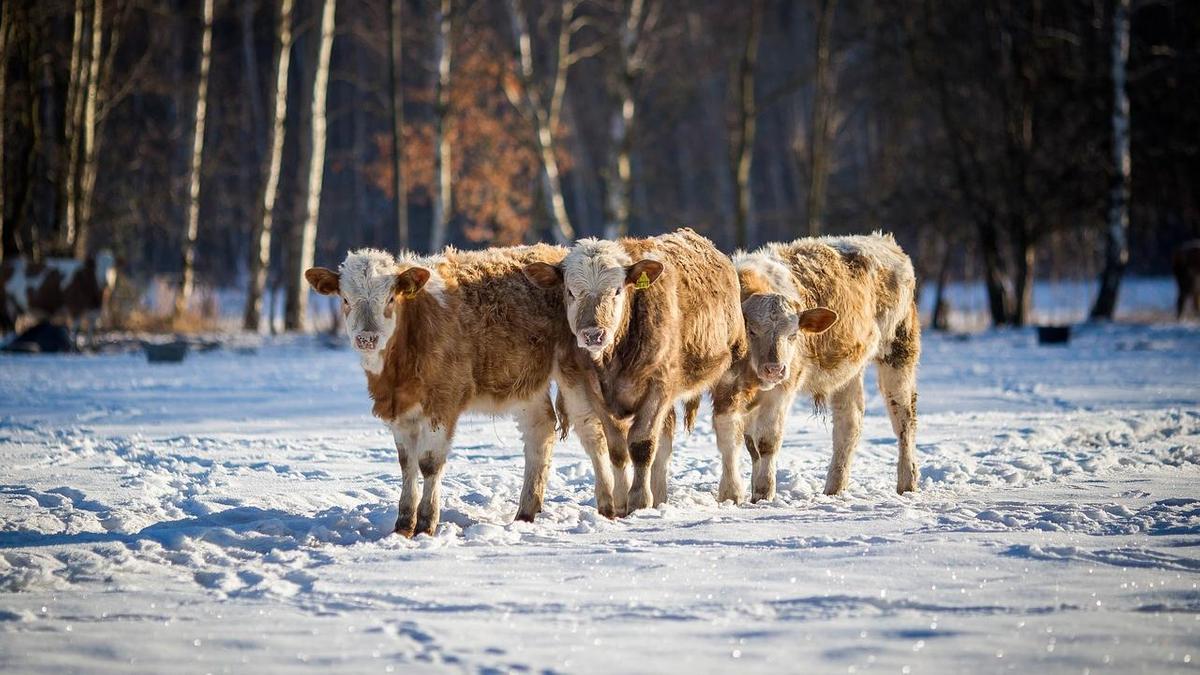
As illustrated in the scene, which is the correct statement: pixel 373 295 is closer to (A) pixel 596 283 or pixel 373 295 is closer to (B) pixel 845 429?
(A) pixel 596 283

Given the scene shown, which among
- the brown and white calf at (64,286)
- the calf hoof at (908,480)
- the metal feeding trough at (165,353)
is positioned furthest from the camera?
the brown and white calf at (64,286)

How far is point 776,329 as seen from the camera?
23.6ft

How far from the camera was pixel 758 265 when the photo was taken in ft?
25.7

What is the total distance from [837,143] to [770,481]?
33.3 m

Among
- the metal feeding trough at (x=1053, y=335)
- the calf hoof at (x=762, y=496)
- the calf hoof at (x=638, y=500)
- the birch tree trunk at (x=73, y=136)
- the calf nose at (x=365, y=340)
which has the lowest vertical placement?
the calf hoof at (x=762, y=496)

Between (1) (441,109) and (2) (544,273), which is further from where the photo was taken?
(1) (441,109)

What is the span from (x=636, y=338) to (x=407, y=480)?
5.33 ft

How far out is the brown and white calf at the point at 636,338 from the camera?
6566 millimetres

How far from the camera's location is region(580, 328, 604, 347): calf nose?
631 cm

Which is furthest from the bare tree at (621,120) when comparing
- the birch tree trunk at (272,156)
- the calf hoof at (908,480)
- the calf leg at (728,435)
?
the calf leg at (728,435)

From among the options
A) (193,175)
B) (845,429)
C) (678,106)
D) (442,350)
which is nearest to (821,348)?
(845,429)

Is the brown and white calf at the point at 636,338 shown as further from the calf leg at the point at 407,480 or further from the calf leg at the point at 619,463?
the calf leg at the point at 407,480

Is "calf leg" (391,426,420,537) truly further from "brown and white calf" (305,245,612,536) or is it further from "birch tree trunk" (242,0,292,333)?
"birch tree trunk" (242,0,292,333)

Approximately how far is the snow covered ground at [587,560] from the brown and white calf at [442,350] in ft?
1.32
